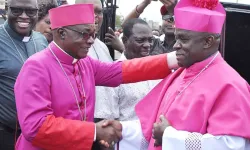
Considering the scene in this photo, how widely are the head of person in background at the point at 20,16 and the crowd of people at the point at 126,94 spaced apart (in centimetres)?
28

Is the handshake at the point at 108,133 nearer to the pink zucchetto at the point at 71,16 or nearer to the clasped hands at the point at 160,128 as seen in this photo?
the clasped hands at the point at 160,128

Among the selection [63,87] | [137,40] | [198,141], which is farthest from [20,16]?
[198,141]

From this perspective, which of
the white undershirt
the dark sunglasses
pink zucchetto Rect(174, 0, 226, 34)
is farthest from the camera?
the dark sunglasses

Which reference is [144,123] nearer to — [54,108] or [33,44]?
[54,108]

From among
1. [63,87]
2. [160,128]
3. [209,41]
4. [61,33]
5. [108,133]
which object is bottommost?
[108,133]

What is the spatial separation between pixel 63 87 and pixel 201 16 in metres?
1.08

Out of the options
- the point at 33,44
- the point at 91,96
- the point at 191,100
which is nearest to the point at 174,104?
the point at 191,100

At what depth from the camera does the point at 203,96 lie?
2826 millimetres

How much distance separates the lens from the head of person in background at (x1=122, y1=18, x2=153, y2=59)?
4.60 meters

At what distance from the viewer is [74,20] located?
3266 millimetres

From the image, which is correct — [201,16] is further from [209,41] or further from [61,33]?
[61,33]

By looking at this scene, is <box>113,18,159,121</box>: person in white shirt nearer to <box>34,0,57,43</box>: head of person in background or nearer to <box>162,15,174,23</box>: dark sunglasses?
<box>162,15,174,23</box>: dark sunglasses

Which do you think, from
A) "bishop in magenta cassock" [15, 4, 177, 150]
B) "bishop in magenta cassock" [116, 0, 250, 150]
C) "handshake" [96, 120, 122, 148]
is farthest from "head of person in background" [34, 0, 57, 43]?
"bishop in magenta cassock" [116, 0, 250, 150]

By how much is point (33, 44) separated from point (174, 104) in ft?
6.92
